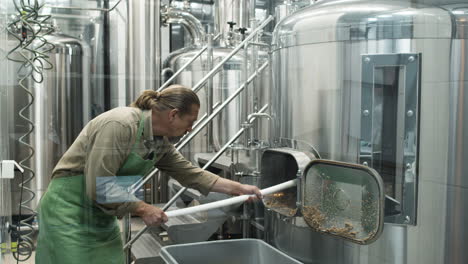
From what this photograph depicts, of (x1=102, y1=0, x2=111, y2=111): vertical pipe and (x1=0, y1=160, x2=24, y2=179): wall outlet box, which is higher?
(x1=102, y1=0, x2=111, y2=111): vertical pipe

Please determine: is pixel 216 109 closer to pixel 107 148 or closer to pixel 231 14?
pixel 107 148

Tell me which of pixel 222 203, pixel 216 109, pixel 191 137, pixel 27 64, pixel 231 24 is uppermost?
pixel 231 24

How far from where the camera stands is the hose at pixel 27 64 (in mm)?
1427

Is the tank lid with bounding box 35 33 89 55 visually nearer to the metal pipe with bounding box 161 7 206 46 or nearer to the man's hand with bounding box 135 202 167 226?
the man's hand with bounding box 135 202 167 226

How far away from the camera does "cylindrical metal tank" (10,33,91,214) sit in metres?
1.46

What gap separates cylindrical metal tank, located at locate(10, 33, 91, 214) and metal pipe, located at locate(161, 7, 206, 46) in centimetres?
113

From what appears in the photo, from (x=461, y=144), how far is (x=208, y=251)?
1.01 m

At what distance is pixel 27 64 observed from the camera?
1.46 metres

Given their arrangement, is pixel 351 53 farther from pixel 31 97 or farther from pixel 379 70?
pixel 31 97

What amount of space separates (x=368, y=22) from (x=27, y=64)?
1.07m

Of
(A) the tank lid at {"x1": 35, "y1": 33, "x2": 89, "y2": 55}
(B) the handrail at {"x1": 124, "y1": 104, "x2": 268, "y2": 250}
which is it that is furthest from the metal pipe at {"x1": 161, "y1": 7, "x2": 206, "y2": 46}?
(A) the tank lid at {"x1": 35, "y1": 33, "x2": 89, "y2": 55}

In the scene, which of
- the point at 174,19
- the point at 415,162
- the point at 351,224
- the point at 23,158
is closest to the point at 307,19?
the point at 415,162

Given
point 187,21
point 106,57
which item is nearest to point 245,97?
point 106,57

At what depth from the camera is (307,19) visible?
145 centimetres
